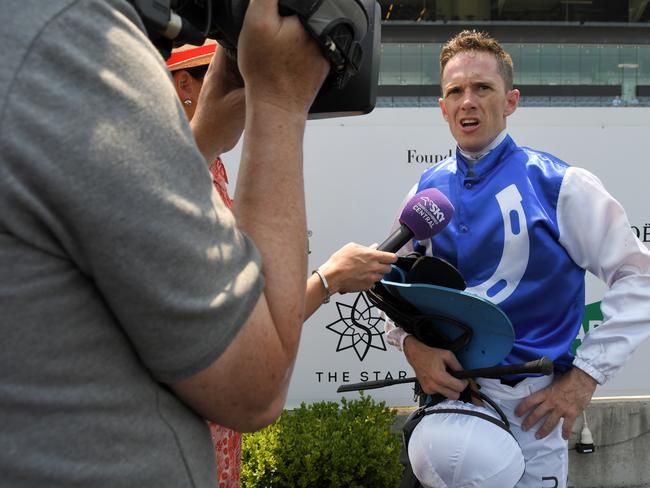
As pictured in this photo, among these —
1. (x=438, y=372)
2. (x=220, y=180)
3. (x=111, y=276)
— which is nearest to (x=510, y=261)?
(x=438, y=372)

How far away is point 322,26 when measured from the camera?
2.89ft

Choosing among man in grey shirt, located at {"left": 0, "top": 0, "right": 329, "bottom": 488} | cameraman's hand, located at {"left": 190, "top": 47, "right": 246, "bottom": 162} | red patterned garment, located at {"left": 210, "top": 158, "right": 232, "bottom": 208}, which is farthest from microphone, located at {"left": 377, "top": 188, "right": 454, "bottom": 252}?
man in grey shirt, located at {"left": 0, "top": 0, "right": 329, "bottom": 488}

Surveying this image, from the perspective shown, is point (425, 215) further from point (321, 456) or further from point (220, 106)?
point (321, 456)

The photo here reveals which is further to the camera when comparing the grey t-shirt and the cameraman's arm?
the cameraman's arm

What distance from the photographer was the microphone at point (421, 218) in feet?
7.17

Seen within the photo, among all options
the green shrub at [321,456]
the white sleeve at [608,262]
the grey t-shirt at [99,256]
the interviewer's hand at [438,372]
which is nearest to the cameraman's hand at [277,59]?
the grey t-shirt at [99,256]

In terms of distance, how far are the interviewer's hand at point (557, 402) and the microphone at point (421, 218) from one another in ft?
2.13

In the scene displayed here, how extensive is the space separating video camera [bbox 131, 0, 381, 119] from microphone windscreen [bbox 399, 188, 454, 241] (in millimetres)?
1130

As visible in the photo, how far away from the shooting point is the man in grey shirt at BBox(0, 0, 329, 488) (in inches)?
26.4

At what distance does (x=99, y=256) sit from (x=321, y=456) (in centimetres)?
281

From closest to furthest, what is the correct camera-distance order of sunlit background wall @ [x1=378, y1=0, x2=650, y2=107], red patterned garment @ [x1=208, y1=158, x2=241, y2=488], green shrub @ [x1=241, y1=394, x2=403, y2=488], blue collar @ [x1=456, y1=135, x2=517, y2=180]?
red patterned garment @ [x1=208, y1=158, x2=241, y2=488]
blue collar @ [x1=456, y1=135, x2=517, y2=180]
green shrub @ [x1=241, y1=394, x2=403, y2=488]
sunlit background wall @ [x1=378, y1=0, x2=650, y2=107]

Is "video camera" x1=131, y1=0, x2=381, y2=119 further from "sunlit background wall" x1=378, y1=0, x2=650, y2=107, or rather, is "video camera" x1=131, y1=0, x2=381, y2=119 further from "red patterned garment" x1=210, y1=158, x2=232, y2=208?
"sunlit background wall" x1=378, y1=0, x2=650, y2=107

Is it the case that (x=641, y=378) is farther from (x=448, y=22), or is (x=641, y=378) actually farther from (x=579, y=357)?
(x=448, y=22)

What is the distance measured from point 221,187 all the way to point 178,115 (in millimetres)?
1271
